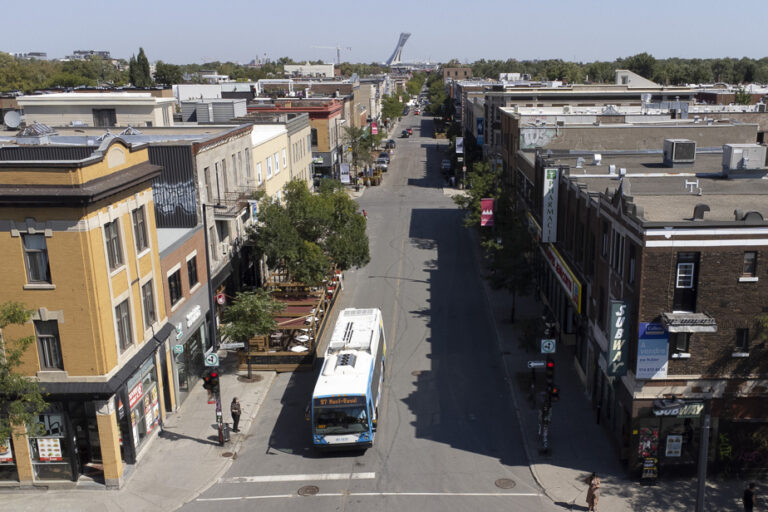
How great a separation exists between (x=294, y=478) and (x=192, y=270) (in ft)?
41.5

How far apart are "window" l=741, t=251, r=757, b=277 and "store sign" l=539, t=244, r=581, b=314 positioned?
8.32 metres

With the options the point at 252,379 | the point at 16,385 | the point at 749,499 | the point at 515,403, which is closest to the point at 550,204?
the point at 515,403

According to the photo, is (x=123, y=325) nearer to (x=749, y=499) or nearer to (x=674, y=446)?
(x=674, y=446)

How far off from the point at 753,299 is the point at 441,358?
629 inches

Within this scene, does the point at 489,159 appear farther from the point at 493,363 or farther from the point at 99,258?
the point at 99,258

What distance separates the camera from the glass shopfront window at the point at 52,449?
77.5ft

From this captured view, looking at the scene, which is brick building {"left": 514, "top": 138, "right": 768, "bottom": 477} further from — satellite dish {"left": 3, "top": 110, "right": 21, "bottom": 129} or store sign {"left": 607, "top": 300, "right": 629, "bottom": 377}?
satellite dish {"left": 3, "top": 110, "right": 21, "bottom": 129}

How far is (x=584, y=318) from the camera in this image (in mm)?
30984

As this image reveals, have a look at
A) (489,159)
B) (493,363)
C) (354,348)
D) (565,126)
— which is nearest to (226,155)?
(354,348)

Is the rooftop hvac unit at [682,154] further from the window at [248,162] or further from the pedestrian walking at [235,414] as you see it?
the pedestrian walking at [235,414]

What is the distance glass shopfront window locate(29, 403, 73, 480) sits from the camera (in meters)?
23.6

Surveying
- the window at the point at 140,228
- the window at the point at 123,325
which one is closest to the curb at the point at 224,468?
the window at the point at 123,325

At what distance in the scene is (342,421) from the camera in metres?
24.9

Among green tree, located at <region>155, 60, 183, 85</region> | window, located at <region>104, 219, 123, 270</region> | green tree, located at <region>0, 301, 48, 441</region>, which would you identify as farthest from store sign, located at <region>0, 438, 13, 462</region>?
green tree, located at <region>155, 60, 183, 85</region>
